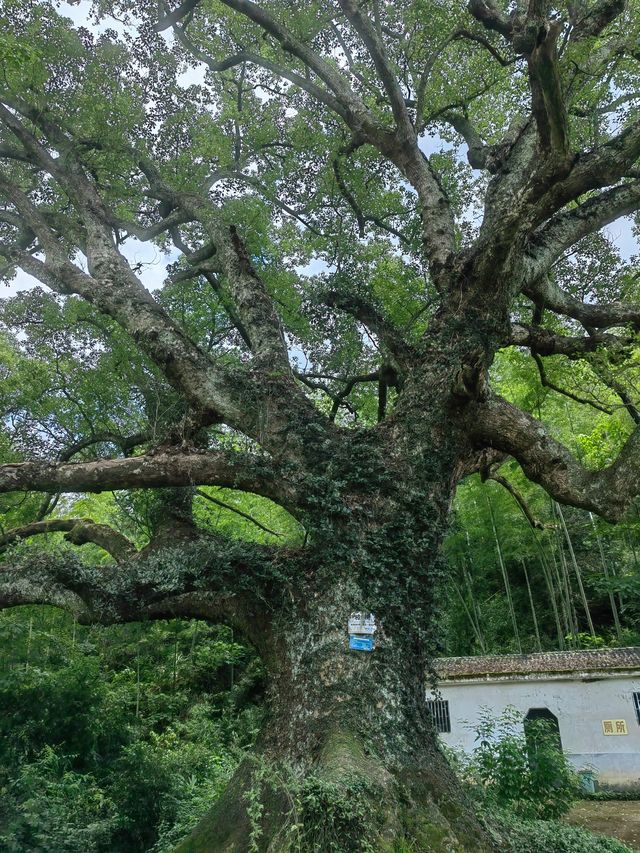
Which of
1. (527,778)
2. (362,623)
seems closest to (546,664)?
(527,778)

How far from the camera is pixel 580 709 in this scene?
42.8ft

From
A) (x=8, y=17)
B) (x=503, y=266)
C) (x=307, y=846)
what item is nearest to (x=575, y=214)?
(x=503, y=266)

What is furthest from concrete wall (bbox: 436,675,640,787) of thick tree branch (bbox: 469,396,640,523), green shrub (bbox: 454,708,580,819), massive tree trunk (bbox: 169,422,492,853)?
massive tree trunk (bbox: 169,422,492,853)

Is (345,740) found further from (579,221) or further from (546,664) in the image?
(546,664)

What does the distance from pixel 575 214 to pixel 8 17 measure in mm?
7811

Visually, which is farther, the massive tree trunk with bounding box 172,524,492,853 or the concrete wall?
the concrete wall

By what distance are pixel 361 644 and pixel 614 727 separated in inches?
423

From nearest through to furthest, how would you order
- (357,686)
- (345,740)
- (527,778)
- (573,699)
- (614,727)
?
(345,740), (357,686), (527,778), (614,727), (573,699)

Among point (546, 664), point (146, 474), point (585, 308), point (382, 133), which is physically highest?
point (382, 133)

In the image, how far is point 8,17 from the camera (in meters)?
8.13

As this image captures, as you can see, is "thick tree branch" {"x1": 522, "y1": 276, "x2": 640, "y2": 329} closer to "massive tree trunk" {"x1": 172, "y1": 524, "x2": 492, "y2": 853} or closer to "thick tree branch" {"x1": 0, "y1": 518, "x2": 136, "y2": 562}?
"massive tree trunk" {"x1": 172, "y1": 524, "x2": 492, "y2": 853}

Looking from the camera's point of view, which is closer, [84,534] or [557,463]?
[557,463]

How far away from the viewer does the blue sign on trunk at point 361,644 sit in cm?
478

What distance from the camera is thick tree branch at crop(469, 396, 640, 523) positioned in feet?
18.1
